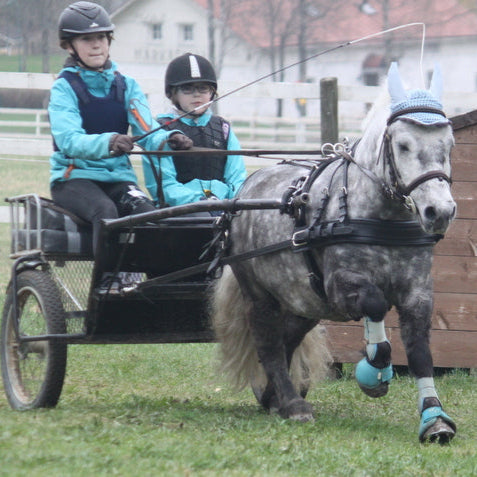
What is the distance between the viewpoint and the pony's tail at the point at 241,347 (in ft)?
19.3

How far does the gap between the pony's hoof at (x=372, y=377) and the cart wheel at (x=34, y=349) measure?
1.60 meters

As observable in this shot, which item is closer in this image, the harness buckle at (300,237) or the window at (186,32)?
the harness buckle at (300,237)

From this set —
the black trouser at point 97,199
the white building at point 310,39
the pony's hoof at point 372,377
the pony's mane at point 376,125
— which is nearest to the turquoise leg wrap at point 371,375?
the pony's hoof at point 372,377

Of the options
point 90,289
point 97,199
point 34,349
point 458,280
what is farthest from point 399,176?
point 458,280

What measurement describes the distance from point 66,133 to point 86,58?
465 mm

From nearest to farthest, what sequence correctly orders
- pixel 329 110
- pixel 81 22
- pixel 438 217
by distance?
pixel 438 217 < pixel 81 22 < pixel 329 110

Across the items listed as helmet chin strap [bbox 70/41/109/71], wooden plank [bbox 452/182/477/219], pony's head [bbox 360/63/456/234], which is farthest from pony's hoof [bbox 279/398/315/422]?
wooden plank [bbox 452/182/477/219]

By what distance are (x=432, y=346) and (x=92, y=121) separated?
2.85 m

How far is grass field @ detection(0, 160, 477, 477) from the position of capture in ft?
13.6

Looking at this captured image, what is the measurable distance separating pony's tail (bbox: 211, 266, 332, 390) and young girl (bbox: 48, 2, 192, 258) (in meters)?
0.64

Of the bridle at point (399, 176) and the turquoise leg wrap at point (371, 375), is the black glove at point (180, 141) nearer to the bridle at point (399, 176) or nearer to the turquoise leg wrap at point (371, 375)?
the bridle at point (399, 176)

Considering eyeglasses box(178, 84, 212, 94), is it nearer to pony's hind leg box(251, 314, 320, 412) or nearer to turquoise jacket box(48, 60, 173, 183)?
turquoise jacket box(48, 60, 173, 183)

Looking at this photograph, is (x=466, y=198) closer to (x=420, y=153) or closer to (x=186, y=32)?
(x=420, y=153)

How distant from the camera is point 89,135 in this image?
5.56 meters
